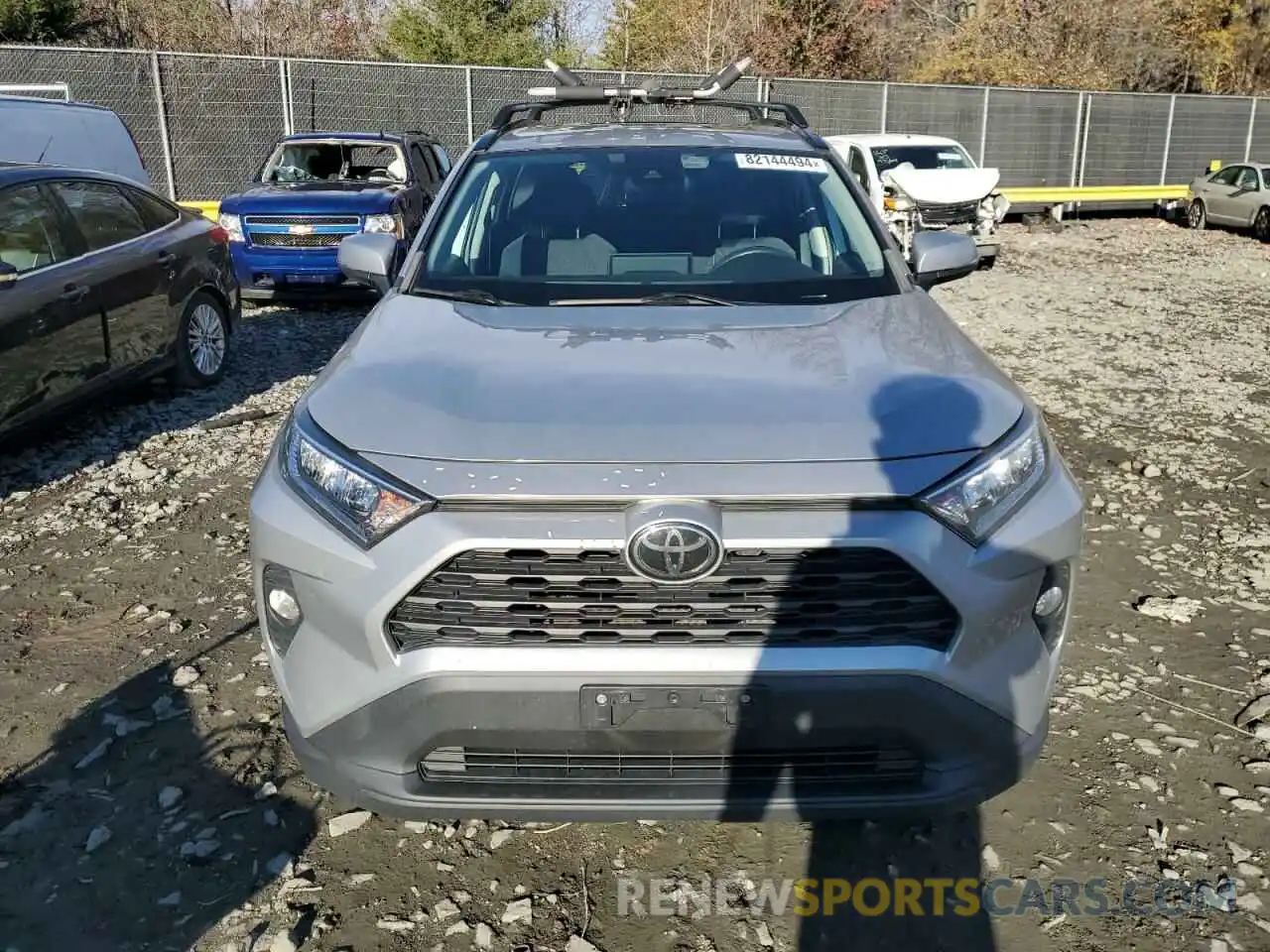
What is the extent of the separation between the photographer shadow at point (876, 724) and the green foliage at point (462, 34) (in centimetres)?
2712

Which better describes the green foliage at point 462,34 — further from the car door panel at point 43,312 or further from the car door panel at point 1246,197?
the car door panel at point 43,312

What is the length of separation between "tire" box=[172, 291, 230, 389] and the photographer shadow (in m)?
5.98

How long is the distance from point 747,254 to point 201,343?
16.8 feet

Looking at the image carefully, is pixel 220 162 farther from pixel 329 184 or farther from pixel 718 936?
pixel 718 936

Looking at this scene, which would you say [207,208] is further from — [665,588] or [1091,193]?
[1091,193]

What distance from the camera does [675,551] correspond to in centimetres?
220

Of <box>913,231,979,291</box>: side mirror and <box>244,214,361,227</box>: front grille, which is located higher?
<box>913,231,979,291</box>: side mirror

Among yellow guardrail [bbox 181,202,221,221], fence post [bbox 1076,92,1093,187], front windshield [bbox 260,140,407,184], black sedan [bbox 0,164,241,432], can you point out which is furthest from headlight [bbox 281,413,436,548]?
fence post [bbox 1076,92,1093,187]

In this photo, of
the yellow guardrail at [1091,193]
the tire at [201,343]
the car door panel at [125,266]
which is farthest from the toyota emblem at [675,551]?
the yellow guardrail at [1091,193]

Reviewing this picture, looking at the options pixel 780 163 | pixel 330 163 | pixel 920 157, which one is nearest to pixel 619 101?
pixel 780 163

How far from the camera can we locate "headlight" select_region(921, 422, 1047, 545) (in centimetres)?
230

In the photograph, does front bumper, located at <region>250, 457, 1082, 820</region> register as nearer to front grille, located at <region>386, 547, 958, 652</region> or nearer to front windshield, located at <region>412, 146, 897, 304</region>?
front grille, located at <region>386, 547, 958, 652</region>

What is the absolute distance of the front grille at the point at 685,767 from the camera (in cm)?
236

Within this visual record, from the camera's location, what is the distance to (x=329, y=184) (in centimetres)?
1115
